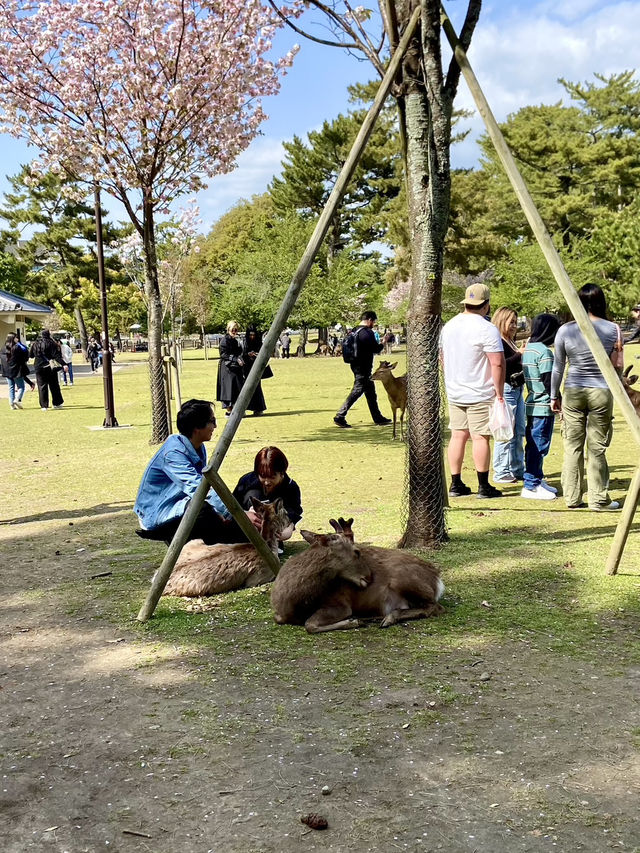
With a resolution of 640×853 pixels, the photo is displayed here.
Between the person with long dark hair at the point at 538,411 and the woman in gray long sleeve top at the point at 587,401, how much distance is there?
2.07 feet

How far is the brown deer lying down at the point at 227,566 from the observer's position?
216 inches

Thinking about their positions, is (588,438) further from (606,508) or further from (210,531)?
(210,531)

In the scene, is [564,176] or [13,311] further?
[564,176]

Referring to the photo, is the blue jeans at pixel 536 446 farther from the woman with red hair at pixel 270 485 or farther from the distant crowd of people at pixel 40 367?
the distant crowd of people at pixel 40 367

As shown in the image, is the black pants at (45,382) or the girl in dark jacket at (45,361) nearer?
the girl in dark jacket at (45,361)

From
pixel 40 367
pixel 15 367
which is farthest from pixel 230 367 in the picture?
pixel 15 367

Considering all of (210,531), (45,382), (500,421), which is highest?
(500,421)

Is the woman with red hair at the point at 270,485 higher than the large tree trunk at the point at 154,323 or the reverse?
the reverse

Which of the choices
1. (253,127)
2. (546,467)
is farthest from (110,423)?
(546,467)

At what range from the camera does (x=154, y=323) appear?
41.7 feet

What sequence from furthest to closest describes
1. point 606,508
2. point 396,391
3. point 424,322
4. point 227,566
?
point 396,391
point 606,508
point 424,322
point 227,566

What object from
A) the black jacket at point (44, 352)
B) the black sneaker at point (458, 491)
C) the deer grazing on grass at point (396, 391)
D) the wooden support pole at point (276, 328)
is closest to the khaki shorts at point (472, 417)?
the black sneaker at point (458, 491)

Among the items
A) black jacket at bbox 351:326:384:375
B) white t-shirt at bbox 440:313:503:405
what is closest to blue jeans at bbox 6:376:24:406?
black jacket at bbox 351:326:384:375

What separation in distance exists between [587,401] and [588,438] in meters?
0.33
